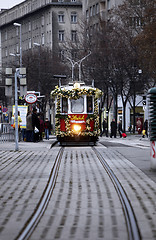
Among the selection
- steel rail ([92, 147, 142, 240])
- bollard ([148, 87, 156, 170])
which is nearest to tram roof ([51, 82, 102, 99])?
bollard ([148, 87, 156, 170])

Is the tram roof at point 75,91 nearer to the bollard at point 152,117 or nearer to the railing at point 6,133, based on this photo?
the railing at point 6,133

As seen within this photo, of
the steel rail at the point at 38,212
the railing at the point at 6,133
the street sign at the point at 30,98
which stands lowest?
the steel rail at the point at 38,212

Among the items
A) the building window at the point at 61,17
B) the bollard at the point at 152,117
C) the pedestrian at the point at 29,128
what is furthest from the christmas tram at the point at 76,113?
the building window at the point at 61,17

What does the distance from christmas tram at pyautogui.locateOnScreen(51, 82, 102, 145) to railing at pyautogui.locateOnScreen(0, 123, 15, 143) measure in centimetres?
382

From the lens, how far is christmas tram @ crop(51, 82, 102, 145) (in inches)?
1328

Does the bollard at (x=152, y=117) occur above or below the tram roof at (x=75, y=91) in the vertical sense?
below

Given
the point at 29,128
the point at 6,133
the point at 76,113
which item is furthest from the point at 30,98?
the point at 76,113

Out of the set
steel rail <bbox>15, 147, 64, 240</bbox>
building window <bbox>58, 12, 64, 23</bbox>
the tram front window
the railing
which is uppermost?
building window <bbox>58, 12, 64, 23</bbox>

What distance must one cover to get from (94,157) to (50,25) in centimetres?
10290

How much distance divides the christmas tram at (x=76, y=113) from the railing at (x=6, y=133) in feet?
12.5

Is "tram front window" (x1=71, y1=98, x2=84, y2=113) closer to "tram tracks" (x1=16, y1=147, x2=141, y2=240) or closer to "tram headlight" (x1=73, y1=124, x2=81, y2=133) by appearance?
"tram headlight" (x1=73, y1=124, x2=81, y2=133)

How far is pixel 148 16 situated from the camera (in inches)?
1793

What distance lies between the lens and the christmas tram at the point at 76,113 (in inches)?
1328

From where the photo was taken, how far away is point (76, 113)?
33.8 m
